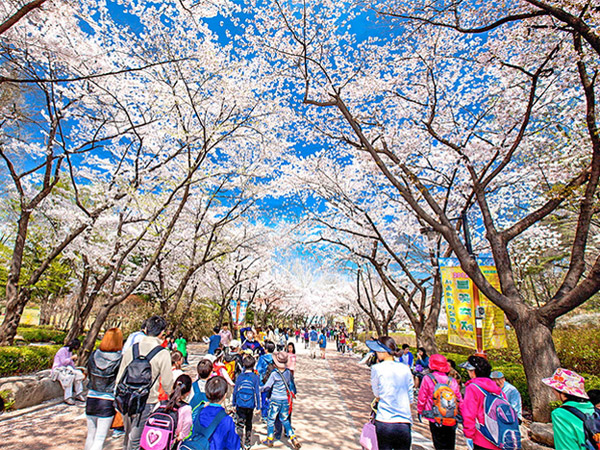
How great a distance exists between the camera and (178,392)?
2697 mm

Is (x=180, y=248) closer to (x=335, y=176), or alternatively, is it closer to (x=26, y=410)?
(x=335, y=176)

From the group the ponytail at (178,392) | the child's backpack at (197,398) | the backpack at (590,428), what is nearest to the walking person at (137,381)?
the ponytail at (178,392)

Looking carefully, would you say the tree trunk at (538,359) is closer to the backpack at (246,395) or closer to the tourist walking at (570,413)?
the tourist walking at (570,413)

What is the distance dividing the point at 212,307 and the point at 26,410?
18897 millimetres

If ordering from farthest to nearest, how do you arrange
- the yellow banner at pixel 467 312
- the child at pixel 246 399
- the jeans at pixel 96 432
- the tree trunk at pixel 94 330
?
the tree trunk at pixel 94 330 < the yellow banner at pixel 467 312 < the child at pixel 246 399 < the jeans at pixel 96 432

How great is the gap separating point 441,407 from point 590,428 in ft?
5.72

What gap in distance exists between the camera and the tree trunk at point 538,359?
16.3 feet

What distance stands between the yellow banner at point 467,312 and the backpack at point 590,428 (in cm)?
533

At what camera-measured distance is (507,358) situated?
1146cm

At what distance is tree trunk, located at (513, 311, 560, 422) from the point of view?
4.95m

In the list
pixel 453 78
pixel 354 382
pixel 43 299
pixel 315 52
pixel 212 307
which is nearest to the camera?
pixel 315 52

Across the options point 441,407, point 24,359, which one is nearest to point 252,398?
point 441,407

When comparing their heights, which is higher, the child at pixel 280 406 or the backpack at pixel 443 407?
the backpack at pixel 443 407

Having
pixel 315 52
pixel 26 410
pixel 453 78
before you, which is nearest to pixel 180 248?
pixel 26 410
